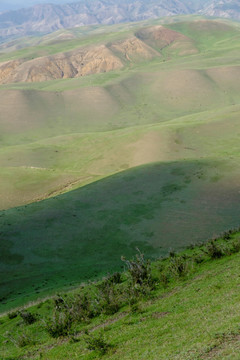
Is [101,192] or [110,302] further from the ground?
[110,302]

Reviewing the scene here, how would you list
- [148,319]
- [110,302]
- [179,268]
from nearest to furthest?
[148,319] < [110,302] < [179,268]

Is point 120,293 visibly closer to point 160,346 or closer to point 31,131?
point 160,346

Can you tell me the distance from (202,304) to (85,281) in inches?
508

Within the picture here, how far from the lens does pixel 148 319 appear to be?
14.6 meters

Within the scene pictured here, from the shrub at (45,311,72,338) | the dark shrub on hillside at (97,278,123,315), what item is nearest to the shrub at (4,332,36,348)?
the shrub at (45,311,72,338)

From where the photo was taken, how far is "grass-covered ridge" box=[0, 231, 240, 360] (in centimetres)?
1112

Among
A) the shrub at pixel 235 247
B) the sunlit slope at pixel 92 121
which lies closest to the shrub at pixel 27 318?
the shrub at pixel 235 247

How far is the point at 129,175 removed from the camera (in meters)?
49.7

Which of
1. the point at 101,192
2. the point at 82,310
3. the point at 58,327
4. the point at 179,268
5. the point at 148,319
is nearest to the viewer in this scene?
the point at 148,319

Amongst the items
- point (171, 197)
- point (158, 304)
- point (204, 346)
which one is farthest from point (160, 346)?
point (171, 197)

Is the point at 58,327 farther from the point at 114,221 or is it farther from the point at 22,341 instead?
the point at 114,221

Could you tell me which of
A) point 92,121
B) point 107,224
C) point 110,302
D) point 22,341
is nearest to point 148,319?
point 110,302

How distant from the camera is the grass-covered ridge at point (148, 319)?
11.1m

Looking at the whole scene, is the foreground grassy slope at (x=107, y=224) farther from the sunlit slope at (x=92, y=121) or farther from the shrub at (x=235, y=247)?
the sunlit slope at (x=92, y=121)
